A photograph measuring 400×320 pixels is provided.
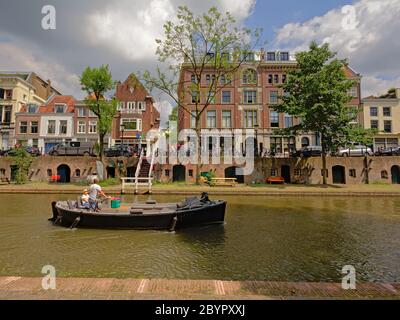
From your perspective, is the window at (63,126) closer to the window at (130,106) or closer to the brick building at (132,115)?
the brick building at (132,115)

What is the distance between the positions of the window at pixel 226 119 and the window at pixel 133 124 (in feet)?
45.7

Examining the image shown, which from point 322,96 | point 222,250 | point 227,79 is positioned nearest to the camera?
point 222,250

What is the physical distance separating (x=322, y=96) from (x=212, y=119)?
16951mm

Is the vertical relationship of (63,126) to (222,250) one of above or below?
above

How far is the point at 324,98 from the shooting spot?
23.9m

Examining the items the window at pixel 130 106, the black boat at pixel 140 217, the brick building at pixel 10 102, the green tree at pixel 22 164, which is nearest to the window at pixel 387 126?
the window at pixel 130 106

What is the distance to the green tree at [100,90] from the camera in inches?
938

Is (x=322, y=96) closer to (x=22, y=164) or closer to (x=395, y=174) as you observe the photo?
(x=395, y=174)

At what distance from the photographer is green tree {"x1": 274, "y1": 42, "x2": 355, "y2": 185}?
23.6 metres

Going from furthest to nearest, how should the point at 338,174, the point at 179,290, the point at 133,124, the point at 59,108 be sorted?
the point at 59,108
the point at 133,124
the point at 338,174
the point at 179,290

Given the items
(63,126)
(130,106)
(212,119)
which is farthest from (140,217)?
(63,126)

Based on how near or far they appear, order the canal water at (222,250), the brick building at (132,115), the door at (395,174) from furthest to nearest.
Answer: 1. the brick building at (132,115)
2. the door at (395,174)
3. the canal water at (222,250)

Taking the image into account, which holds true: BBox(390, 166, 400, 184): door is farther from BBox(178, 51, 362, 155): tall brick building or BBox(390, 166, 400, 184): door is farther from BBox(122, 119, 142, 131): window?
BBox(122, 119, 142, 131): window

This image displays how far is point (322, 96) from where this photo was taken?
78.8ft
